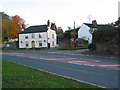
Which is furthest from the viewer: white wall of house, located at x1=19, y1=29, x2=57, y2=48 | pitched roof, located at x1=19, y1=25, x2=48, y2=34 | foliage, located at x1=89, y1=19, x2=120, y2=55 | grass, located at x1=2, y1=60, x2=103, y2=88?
pitched roof, located at x1=19, y1=25, x2=48, y2=34

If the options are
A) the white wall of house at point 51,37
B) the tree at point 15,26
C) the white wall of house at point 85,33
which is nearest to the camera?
the white wall of house at point 85,33

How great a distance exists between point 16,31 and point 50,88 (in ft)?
180

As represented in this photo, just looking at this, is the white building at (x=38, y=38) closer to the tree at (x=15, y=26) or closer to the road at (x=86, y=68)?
the tree at (x=15, y=26)

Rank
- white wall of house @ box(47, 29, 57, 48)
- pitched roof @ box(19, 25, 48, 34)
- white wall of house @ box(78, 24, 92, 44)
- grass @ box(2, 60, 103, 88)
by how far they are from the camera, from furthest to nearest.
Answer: pitched roof @ box(19, 25, 48, 34) < white wall of house @ box(47, 29, 57, 48) < white wall of house @ box(78, 24, 92, 44) < grass @ box(2, 60, 103, 88)

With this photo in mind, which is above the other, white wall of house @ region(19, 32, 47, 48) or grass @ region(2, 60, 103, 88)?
white wall of house @ region(19, 32, 47, 48)

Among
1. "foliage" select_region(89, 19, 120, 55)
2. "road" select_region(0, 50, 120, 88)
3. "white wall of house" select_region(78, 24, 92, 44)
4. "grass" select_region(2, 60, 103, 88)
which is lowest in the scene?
"road" select_region(0, 50, 120, 88)

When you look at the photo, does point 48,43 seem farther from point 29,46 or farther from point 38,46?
point 29,46

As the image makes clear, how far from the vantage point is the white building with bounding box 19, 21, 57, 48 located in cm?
4912

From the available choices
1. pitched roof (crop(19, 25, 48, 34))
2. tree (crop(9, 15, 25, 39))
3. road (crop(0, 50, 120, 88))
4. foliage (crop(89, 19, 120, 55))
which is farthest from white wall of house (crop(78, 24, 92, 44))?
road (crop(0, 50, 120, 88))

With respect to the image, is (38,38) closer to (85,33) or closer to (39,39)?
(39,39)

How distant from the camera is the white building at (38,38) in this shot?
49122 millimetres

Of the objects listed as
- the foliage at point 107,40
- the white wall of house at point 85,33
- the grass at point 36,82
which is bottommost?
the grass at point 36,82

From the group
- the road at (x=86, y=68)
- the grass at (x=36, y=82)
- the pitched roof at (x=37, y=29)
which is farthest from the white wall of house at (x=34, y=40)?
the grass at (x=36, y=82)

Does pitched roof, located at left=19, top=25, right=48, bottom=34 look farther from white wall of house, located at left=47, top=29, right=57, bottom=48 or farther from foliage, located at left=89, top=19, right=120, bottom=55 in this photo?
foliage, located at left=89, top=19, right=120, bottom=55
